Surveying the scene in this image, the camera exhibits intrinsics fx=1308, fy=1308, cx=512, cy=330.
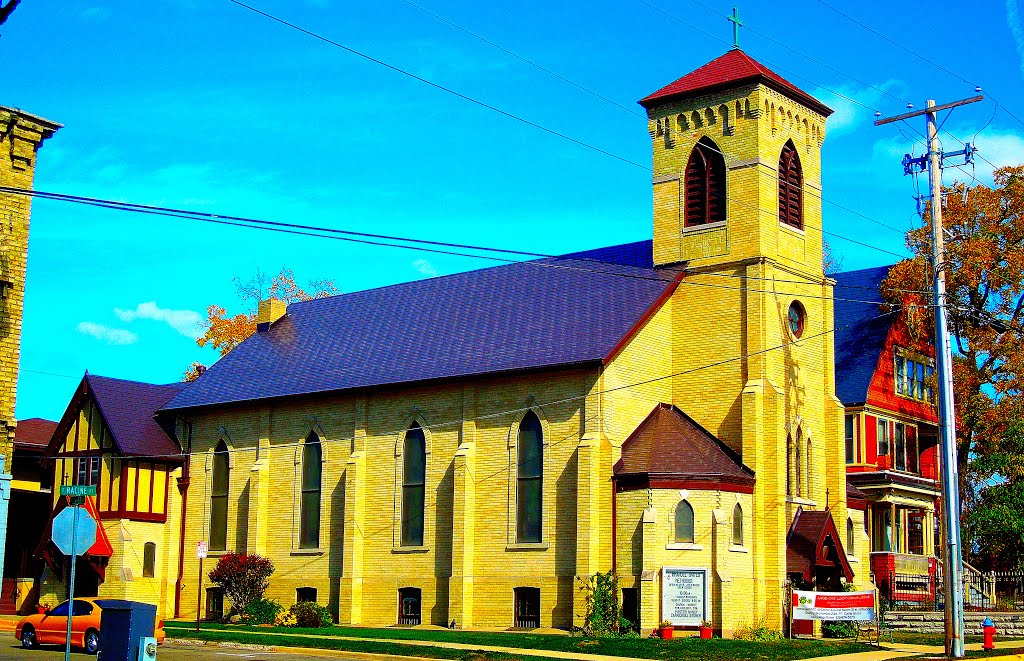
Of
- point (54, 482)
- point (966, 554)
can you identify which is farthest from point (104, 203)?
point (966, 554)

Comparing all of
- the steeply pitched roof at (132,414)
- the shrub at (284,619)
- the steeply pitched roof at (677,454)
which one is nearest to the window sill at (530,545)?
the steeply pitched roof at (677,454)

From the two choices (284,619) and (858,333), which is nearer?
(284,619)

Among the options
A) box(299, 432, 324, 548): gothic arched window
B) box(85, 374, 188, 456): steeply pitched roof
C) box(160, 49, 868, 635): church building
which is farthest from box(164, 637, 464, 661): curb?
box(85, 374, 188, 456): steeply pitched roof

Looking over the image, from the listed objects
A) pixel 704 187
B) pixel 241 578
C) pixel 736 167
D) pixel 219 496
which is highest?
pixel 736 167

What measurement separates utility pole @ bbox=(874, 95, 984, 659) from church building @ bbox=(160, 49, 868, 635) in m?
8.55

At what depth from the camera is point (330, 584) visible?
4806 cm

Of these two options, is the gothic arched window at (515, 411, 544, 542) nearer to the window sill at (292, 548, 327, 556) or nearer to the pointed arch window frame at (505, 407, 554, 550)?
the pointed arch window frame at (505, 407, 554, 550)

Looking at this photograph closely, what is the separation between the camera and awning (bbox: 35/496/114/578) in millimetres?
50219

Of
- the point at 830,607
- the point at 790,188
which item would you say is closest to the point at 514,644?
the point at 830,607

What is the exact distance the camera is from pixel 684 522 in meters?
39.9

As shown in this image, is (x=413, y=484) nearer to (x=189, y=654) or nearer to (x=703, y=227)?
(x=703, y=227)

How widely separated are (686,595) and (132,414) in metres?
25.6

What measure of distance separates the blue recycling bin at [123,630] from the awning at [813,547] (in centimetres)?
2398

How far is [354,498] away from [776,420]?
1556 centimetres
